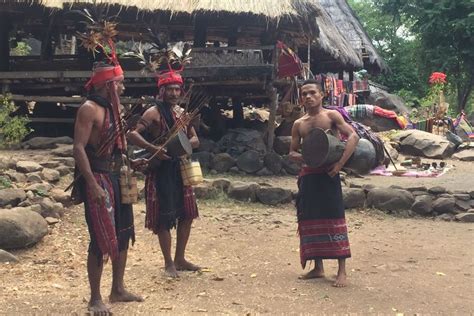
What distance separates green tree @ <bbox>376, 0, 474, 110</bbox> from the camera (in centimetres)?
2017

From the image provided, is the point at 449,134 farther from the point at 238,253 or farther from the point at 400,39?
the point at 400,39

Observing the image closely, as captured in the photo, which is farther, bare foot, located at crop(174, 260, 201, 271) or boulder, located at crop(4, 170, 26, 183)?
boulder, located at crop(4, 170, 26, 183)

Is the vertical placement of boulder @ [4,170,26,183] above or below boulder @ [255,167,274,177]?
above

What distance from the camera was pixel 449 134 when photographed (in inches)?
578

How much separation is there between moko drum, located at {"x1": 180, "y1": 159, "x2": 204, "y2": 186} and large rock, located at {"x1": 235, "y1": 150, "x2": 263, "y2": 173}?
18.5ft

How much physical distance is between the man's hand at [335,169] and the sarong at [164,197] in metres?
1.26

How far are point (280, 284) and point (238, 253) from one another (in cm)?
127

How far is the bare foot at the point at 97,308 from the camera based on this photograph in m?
3.49

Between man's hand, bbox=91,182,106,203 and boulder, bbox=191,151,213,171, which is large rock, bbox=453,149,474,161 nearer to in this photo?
boulder, bbox=191,151,213,171

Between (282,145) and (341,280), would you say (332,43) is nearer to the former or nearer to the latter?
(282,145)

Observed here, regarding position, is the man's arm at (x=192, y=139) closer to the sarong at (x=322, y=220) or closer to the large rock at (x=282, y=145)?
the sarong at (x=322, y=220)

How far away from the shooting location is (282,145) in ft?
36.4

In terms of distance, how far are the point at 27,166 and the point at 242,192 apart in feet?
10.2

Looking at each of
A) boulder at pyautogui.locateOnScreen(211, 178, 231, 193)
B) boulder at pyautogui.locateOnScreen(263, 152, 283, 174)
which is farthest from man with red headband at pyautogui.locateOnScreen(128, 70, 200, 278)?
boulder at pyautogui.locateOnScreen(263, 152, 283, 174)
